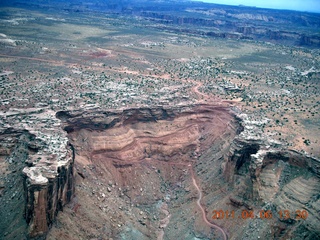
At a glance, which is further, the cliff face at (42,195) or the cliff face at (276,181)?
the cliff face at (276,181)

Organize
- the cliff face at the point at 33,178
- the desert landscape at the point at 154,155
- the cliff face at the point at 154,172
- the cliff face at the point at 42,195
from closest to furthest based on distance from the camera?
the cliff face at the point at 42,195, the cliff face at the point at 33,178, the cliff face at the point at 154,172, the desert landscape at the point at 154,155

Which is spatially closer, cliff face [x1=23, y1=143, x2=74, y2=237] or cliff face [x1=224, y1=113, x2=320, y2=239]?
cliff face [x1=23, y1=143, x2=74, y2=237]

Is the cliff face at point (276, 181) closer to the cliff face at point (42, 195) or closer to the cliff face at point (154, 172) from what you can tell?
the cliff face at point (154, 172)

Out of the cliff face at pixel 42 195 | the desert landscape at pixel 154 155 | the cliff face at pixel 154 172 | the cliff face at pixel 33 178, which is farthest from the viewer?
the desert landscape at pixel 154 155
